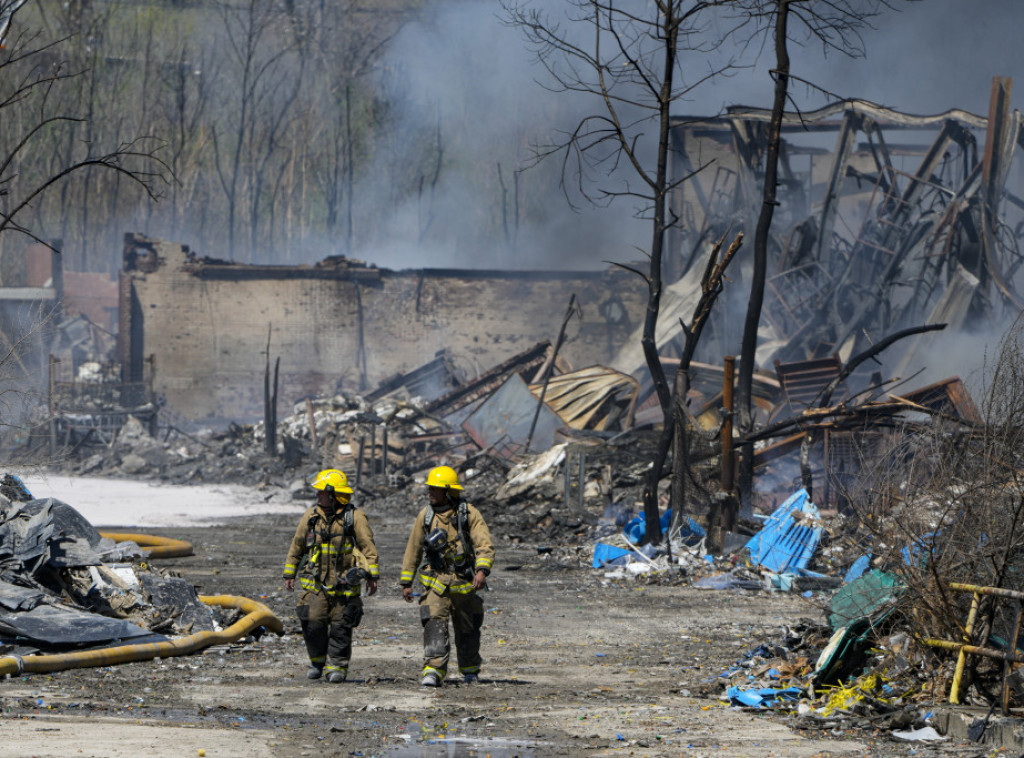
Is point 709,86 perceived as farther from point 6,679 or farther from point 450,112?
point 6,679

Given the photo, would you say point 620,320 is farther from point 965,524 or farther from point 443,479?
point 965,524

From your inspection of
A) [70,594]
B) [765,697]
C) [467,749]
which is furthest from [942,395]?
[467,749]

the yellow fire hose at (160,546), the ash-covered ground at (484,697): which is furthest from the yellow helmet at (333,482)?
the yellow fire hose at (160,546)

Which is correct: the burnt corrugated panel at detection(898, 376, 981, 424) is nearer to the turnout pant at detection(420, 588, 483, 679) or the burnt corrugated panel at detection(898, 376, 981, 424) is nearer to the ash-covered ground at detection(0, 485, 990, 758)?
the ash-covered ground at detection(0, 485, 990, 758)

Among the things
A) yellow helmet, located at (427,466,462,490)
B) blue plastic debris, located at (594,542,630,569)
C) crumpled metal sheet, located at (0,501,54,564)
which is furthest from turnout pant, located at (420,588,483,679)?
blue plastic debris, located at (594,542,630,569)

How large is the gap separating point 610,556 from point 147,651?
7.16m

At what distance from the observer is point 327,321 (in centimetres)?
3684

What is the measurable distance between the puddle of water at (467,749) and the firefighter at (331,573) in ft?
6.07

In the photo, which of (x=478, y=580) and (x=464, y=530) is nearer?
(x=478, y=580)

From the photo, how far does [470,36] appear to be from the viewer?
167 feet

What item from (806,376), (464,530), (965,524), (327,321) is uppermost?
(327,321)

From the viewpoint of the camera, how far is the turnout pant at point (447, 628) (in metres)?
7.27

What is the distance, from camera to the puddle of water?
5.45 meters

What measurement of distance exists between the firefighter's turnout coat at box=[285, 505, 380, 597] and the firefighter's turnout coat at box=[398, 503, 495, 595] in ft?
0.88
